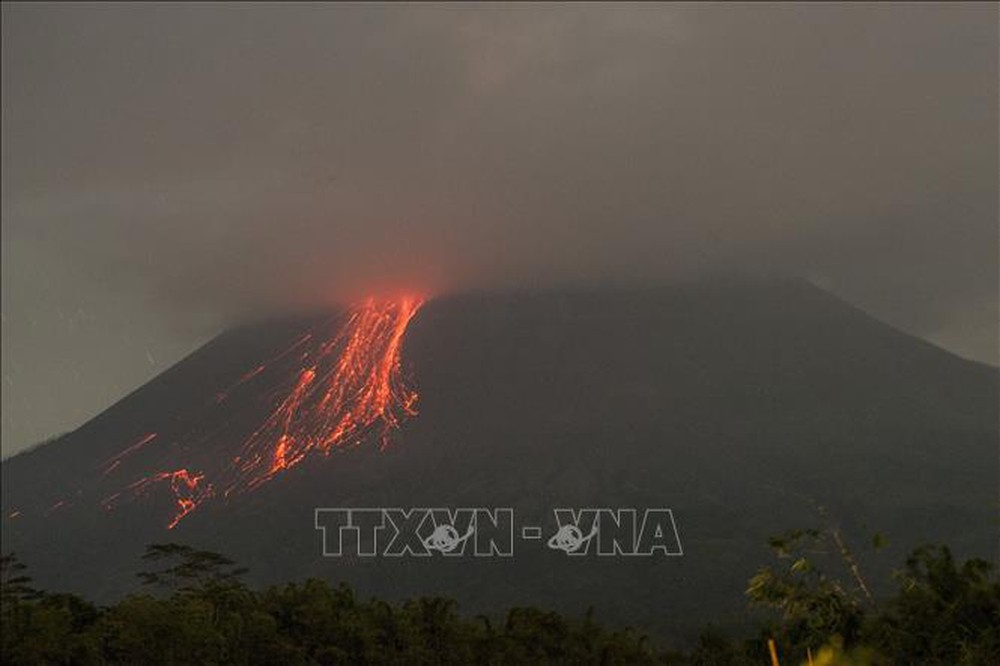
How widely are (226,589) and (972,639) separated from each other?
1989 inches

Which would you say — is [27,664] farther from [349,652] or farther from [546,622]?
[546,622]

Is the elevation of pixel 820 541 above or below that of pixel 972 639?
above

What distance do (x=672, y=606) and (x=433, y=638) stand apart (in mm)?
141311

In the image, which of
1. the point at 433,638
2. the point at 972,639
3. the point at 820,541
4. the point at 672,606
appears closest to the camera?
the point at 820,541

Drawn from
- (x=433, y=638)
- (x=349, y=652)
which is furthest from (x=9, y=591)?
(x=433, y=638)

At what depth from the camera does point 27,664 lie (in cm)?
4531

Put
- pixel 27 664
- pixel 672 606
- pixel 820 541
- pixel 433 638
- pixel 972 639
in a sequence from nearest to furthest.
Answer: pixel 820 541 < pixel 972 639 < pixel 27 664 < pixel 433 638 < pixel 672 606

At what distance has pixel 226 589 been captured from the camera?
203 ft

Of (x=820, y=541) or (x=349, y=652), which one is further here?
(x=349, y=652)

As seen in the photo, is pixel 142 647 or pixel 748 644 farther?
pixel 748 644

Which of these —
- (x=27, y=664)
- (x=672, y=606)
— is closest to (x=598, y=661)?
(x=27, y=664)

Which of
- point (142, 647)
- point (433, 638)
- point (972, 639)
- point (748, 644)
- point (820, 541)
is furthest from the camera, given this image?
point (433, 638)

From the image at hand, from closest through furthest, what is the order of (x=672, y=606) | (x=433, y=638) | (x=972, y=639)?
(x=972, y=639), (x=433, y=638), (x=672, y=606)

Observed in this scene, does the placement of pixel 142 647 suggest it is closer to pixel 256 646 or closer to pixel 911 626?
pixel 256 646
